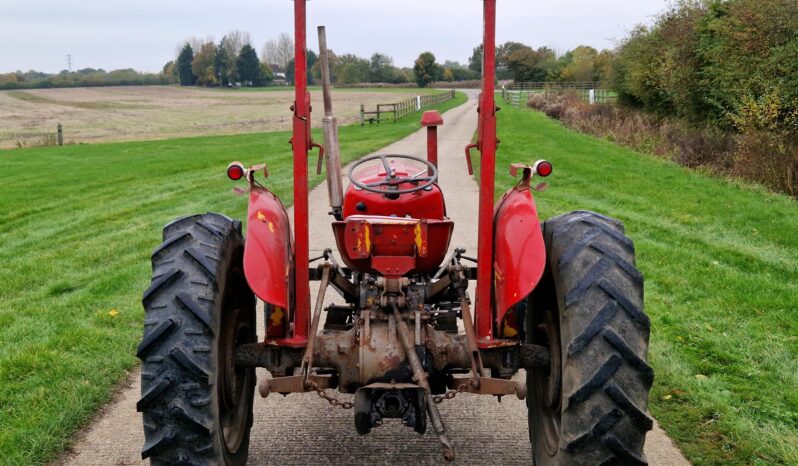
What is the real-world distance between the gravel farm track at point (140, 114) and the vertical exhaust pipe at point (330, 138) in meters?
29.3

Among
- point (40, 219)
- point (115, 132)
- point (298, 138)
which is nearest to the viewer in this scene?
point (298, 138)

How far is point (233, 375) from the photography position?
11.3 feet

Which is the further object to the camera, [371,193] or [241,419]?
[371,193]

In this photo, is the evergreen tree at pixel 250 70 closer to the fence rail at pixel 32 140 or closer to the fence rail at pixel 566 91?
the fence rail at pixel 566 91

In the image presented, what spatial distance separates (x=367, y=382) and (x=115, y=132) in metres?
38.6

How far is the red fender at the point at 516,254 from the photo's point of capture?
3.04 m

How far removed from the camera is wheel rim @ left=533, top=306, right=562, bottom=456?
327 centimetres

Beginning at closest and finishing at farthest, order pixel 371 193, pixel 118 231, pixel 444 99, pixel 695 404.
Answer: pixel 371 193 → pixel 695 404 → pixel 118 231 → pixel 444 99

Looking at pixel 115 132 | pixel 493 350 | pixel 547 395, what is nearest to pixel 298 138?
pixel 493 350

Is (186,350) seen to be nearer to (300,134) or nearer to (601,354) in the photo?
(300,134)

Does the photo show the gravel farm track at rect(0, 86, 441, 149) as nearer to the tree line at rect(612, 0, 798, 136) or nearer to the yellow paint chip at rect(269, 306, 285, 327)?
the tree line at rect(612, 0, 798, 136)

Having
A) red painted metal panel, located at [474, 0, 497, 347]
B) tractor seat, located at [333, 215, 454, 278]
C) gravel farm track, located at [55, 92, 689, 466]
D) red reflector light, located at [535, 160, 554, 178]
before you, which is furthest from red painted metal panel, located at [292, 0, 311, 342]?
gravel farm track, located at [55, 92, 689, 466]

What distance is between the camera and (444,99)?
5884 centimetres

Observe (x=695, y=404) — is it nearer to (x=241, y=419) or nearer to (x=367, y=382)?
(x=367, y=382)
